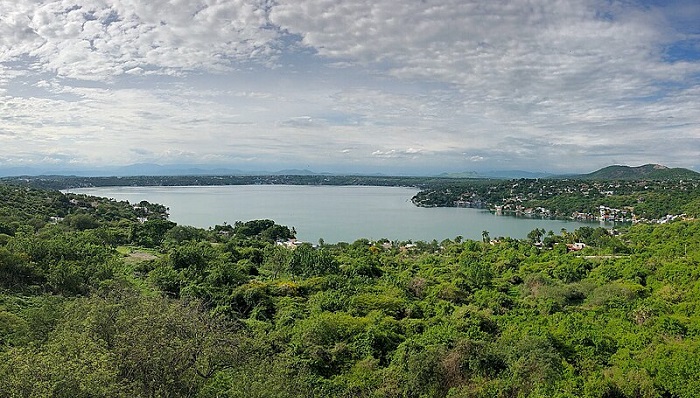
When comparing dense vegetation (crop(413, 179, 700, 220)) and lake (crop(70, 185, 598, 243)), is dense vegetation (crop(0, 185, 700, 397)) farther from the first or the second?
dense vegetation (crop(413, 179, 700, 220))

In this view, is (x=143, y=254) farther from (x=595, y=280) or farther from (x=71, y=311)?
(x=595, y=280)

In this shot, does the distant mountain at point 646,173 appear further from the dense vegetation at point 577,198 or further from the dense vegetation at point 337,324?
the dense vegetation at point 337,324

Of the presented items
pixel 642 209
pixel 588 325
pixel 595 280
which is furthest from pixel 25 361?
pixel 642 209

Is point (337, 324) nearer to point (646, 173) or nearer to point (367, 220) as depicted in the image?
point (367, 220)

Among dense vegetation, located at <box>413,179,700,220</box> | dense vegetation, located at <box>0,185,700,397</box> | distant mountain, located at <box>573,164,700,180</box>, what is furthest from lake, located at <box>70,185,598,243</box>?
distant mountain, located at <box>573,164,700,180</box>

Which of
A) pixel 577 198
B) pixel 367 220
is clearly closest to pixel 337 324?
pixel 367 220

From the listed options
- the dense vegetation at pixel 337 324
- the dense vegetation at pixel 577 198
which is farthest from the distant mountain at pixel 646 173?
the dense vegetation at pixel 337 324
